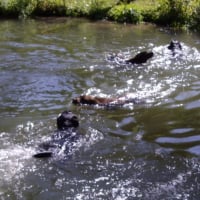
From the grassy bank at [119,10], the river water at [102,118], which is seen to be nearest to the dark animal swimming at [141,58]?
the river water at [102,118]

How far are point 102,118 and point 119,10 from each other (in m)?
11.6

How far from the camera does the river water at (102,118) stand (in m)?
6.70

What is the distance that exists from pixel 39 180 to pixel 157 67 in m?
6.65

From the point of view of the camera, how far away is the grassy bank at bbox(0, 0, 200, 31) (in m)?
18.7

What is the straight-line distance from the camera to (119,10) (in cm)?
1994

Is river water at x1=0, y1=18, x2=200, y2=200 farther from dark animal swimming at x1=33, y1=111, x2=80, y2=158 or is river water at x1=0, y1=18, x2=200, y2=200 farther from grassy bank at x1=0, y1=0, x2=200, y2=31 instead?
grassy bank at x1=0, y1=0, x2=200, y2=31

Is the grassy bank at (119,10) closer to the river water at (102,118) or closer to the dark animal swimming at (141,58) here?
the river water at (102,118)

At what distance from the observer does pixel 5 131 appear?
8703 millimetres

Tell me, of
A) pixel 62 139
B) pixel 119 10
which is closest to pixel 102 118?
pixel 62 139

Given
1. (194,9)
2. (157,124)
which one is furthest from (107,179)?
(194,9)

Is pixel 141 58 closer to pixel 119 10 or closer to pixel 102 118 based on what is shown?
pixel 102 118

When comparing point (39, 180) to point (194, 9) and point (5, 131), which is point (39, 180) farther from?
point (194, 9)

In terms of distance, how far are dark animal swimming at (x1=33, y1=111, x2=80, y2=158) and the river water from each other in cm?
14

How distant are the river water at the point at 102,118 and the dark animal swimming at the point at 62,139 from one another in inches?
5.6
